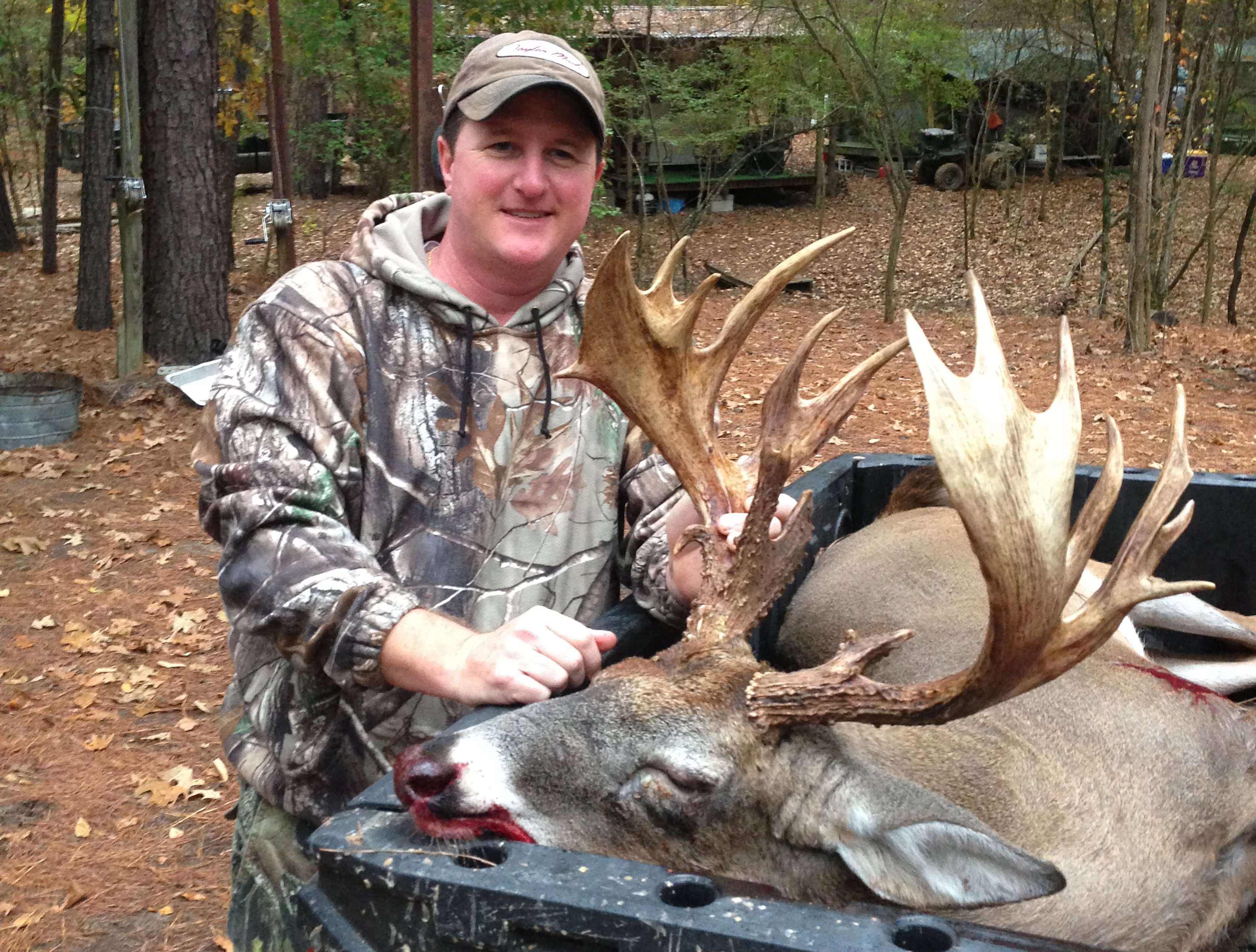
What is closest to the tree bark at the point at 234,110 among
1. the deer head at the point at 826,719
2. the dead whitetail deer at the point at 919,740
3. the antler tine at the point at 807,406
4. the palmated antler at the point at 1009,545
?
the antler tine at the point at 807,406

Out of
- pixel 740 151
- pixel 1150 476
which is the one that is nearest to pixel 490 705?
pixel 1150 476

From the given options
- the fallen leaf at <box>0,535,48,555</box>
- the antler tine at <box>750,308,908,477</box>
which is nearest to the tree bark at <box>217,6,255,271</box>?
the fallen leaf at <box>0,535,48,555</box>

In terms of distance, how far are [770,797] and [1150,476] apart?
2.04 meters

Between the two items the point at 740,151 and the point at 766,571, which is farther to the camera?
the point at 740,151

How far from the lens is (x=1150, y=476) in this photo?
148 inches

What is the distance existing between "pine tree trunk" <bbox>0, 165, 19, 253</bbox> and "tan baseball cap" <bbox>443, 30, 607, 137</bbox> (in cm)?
1677

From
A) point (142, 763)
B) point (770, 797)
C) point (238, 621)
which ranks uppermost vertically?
point (238, 621)

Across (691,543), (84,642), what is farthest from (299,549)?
(84,642)

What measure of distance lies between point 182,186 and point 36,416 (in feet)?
6.79

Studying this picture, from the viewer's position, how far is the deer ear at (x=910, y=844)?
203 centimetres

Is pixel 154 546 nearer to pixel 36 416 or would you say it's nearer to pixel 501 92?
pixel 36 416

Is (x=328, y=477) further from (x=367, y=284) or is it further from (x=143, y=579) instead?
(x=143, y=579)

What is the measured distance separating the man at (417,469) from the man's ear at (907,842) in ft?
1.61

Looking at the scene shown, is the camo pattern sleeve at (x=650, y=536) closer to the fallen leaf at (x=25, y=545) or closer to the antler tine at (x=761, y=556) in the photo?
the antler tine at (x=761, y=556)
